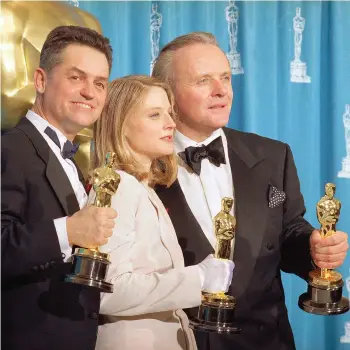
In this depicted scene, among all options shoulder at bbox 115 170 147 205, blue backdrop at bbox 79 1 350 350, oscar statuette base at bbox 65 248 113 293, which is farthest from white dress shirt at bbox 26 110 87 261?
blue backdrop at bbox 79 1 350 350

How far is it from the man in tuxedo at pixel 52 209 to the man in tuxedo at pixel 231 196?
293 mm

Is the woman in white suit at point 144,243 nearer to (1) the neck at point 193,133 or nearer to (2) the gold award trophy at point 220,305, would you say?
(2) the gold award trophy at point 220,305

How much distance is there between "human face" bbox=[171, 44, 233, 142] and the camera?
6.74 feet

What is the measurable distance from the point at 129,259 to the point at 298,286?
1.10 metres

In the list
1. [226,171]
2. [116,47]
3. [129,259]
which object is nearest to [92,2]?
[116,47]

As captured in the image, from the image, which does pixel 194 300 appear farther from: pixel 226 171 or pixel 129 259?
pixel 226 171

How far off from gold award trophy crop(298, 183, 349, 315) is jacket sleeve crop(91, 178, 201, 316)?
33 centimetres

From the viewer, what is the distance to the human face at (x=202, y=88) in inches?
80.9

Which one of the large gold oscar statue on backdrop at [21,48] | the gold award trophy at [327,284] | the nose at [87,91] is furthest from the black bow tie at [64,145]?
the gold award trophy at [327,284]

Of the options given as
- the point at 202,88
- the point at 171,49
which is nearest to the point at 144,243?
the point at 202,88

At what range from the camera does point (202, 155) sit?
208 cm

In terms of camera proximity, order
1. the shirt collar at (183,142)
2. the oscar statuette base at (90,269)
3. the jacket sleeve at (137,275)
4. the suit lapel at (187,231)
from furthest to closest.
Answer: the shirt collar at (183,142)
the suit lapel at (187,231)
the jacket sleeve at (137,275)
the oscar statuette base at (90,269)

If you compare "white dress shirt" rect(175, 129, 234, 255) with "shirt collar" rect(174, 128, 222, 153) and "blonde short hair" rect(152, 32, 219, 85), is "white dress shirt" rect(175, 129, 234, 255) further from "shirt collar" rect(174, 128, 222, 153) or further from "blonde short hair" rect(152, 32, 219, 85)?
"blonde short hair" rect(152, 32, 219, 85)

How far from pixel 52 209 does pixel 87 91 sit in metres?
0.29
